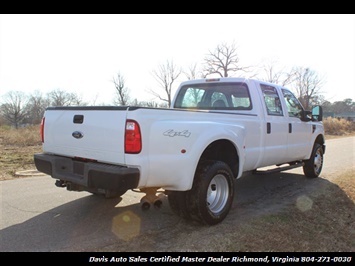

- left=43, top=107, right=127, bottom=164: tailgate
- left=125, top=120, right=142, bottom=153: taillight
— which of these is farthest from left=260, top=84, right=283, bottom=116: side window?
left=43, top=107, right=127, bottom=164: tailgate

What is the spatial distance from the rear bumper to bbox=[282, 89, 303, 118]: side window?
4.22m

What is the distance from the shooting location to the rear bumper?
3.18 m

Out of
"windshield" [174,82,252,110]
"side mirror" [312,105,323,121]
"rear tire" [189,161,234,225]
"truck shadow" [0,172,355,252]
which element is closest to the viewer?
"truck shadow" [0,172,355,252]

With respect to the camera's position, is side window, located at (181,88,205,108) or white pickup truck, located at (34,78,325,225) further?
side window, located at (181,88,205,108)

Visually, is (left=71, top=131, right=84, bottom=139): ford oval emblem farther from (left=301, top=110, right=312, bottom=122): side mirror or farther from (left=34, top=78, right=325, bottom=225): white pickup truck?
(left=301, top=110, right=312, bottom=122): side mirror

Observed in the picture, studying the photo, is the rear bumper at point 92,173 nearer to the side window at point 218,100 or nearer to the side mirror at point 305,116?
the side window at point 218,100

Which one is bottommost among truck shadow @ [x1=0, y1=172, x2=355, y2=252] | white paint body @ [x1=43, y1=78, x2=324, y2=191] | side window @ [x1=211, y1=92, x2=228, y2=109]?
truck shadow @ [x1=0, y1=172, x2=355, y2=252]

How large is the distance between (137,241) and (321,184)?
474 cm

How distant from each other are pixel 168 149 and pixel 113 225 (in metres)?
1.46

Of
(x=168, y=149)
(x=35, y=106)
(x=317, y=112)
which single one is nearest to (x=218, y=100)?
(x=168, y=149)

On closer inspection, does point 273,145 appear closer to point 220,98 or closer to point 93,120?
point 220,98

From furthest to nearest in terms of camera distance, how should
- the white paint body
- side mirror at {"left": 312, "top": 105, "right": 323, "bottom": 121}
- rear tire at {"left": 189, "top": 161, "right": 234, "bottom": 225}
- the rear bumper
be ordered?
1. side mirror at {"left": 312, "top": 105, "right": 323, "bottom": 121}
2. rear tire at {"left": 189, "top": 161, "right": 234, "bottom": 225}
3. the white paint body
4. the rear bumper

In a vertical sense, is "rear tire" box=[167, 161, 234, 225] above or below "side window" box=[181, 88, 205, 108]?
below
